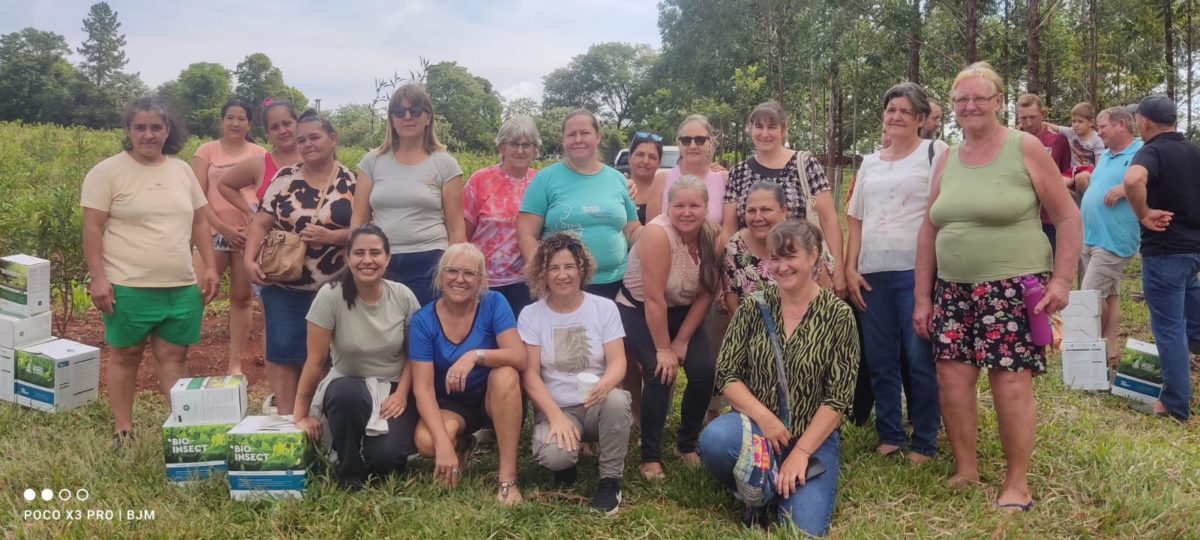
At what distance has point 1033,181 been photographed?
2.97 meters

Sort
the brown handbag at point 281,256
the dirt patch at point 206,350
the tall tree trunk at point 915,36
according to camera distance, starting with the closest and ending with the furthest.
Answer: the brown handbag at point 281,256, the dirt patch at point 206,350, the tall tree trunk at point 915,36

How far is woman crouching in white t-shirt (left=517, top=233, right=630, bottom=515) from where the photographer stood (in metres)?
3.25

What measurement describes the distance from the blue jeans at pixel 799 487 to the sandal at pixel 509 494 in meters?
0.77

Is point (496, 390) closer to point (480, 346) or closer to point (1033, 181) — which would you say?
point (480, 346)

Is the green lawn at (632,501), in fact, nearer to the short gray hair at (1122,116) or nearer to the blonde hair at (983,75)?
the blonde hair at (983,75)

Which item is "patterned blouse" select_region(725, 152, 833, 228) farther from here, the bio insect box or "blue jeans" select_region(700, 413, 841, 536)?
the bio insect box

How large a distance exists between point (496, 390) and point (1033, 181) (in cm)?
226

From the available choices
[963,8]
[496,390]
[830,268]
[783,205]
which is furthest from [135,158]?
[963,8]

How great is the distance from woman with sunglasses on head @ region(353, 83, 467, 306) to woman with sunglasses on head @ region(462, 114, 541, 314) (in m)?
0.17

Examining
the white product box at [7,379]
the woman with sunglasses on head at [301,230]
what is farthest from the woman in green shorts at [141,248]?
the white product box at [7,379]

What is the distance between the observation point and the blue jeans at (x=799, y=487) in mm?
2908

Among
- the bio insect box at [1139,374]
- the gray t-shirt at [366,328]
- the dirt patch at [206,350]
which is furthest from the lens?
the dirt patch at [206,350]

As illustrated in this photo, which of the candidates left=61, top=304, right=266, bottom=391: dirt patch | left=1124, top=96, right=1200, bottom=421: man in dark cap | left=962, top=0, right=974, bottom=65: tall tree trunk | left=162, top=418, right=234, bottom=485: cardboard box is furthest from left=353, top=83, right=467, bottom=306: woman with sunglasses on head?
left=962, top=0, right=974, bottom=65: tall tree trunk

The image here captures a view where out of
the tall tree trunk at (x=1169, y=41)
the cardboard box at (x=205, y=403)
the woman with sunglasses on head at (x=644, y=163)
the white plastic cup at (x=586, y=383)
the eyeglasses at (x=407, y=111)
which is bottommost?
the cardboard box at (x=205, y=403)
